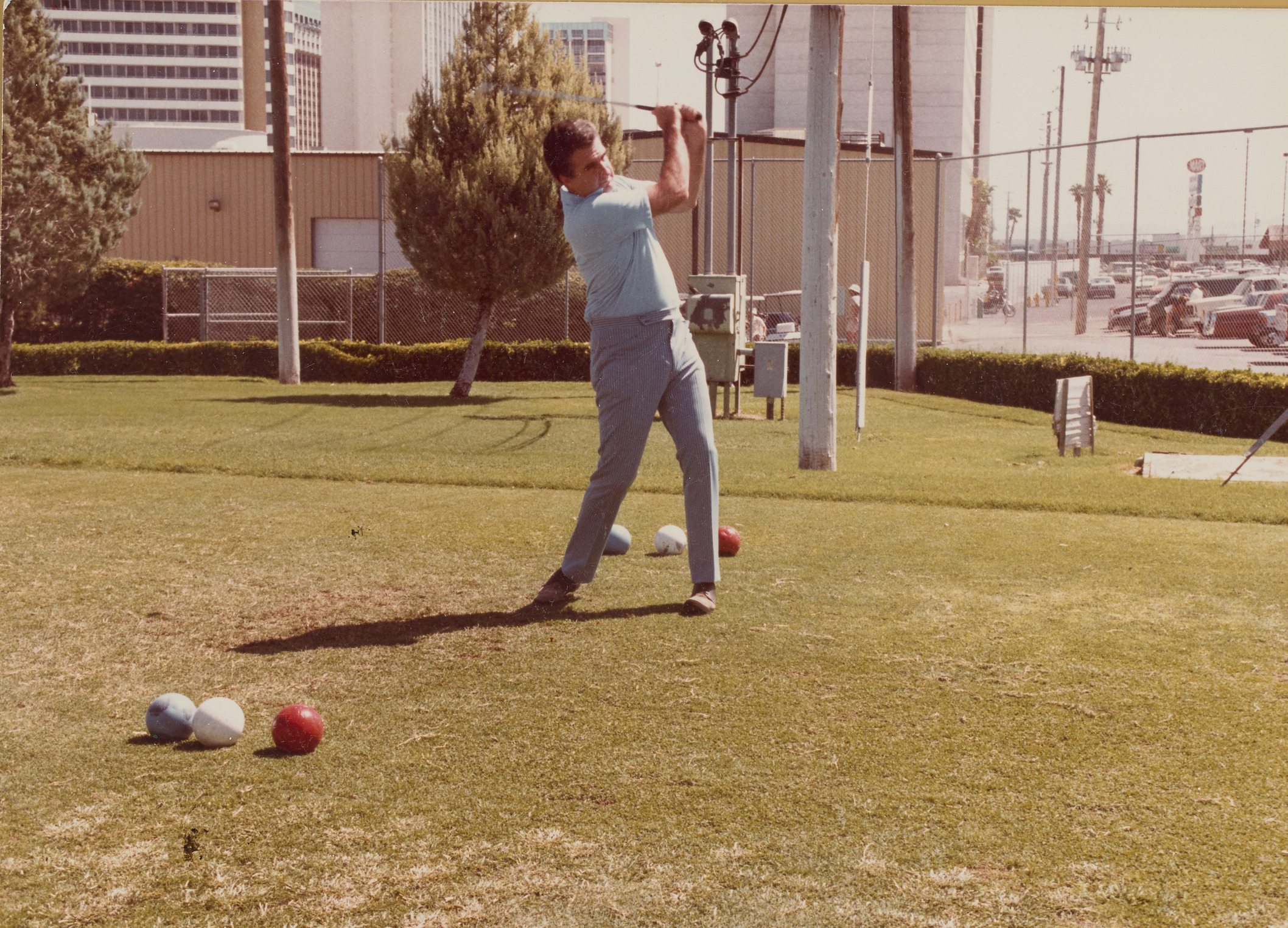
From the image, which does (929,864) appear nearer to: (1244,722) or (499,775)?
(499,775)

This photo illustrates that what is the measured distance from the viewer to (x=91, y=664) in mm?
4582

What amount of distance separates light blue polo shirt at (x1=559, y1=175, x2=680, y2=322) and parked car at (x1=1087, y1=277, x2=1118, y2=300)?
87.4ft

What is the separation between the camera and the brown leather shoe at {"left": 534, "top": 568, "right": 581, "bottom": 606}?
5.45m

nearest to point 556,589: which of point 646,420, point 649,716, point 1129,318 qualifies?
point 646,420

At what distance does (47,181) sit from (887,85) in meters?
39.0

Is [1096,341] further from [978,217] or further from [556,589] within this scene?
[978,217]

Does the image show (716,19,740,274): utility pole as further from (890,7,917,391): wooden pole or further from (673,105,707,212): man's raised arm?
(673,105,707,212): man's raised arm

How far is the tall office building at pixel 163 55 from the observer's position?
17900 cm

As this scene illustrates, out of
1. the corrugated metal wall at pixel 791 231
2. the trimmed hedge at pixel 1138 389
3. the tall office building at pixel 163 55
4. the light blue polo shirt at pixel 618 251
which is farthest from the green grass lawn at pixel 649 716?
the tall office building at pixel 163 55

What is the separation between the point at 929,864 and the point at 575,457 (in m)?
8.44

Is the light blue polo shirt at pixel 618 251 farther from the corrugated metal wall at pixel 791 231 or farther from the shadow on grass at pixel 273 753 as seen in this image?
the corrugated metal wall at pixel 791 231

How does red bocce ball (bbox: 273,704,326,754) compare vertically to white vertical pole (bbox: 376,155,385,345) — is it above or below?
below

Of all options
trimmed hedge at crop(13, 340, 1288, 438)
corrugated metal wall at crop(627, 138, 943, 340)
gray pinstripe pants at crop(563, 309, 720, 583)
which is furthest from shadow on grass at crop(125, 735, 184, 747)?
corrugated metal wall at crop(627, 138, 943, 340)

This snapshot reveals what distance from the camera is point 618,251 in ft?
17.0
